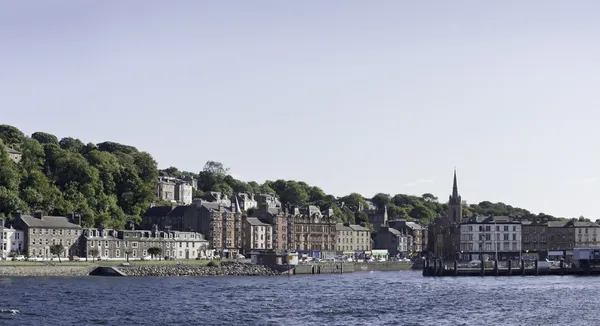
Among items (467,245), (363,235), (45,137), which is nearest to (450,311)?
(467,245)

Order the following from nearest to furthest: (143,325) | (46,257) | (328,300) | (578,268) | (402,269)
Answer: (143,325) → (328,300) → (46,257) → (578,268) → (402,269)

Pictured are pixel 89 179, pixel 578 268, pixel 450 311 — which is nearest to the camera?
pixel 450 311

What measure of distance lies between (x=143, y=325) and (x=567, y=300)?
4088 cm

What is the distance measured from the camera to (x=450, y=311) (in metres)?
74.7

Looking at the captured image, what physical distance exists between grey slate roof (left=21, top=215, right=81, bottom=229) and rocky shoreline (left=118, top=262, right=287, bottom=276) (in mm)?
15305

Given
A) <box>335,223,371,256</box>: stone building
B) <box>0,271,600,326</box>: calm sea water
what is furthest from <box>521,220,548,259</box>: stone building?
<box>0,271,600,326</box>: calm sea water

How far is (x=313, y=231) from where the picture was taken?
18150cm

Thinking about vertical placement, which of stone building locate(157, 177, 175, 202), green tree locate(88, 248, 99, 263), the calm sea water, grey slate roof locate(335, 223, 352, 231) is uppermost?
stone building locate(157, 177, 175, 202)

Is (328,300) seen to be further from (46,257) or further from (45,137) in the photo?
(45,137)

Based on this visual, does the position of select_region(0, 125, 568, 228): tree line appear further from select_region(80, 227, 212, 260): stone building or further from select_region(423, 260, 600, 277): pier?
select_region(423, 260, 600, 277): pier

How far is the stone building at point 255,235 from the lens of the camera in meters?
167

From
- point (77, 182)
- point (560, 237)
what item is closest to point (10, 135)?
point (77, 182)

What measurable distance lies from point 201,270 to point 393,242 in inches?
2944

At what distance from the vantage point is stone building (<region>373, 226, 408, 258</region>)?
197 meters
